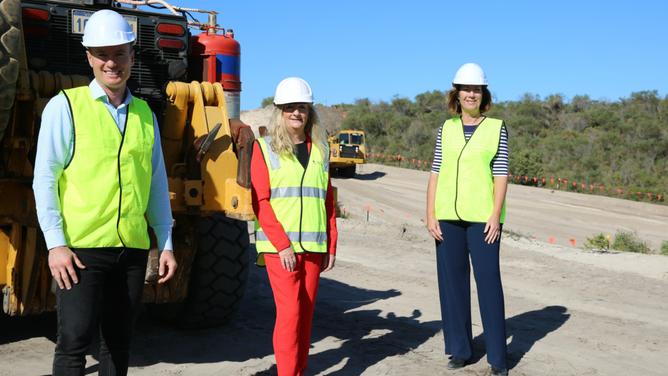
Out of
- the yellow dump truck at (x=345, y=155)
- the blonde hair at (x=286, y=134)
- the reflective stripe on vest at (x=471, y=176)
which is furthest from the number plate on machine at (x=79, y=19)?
the yellow dump truck at (x=345, y=155)

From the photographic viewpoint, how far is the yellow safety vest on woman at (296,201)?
4770 millimetres

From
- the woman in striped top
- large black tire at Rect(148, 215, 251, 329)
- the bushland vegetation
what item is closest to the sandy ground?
large black tire at Rect(148, 215, 251, 329)

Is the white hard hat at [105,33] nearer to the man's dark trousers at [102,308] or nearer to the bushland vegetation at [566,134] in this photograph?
the man's dark trousers at [102,308]

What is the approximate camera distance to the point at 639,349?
6.38m

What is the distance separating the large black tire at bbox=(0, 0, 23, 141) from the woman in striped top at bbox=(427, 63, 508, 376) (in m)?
2.83

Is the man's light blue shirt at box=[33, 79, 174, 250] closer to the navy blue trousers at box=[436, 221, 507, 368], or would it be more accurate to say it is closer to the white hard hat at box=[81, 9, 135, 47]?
the white hard hat at box=[81, 9, 135, 47]

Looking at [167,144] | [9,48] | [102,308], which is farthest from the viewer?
[167,144]

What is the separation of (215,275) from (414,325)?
1.87 metres

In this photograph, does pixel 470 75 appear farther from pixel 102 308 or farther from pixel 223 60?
pixel 102 308

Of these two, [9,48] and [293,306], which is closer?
[9,48]

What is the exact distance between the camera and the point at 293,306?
4.70 m

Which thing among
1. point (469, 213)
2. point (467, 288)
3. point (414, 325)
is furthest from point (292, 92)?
point (414, 325)

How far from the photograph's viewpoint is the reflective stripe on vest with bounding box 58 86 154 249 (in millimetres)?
3430

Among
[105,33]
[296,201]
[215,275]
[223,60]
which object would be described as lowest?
[215,275]
